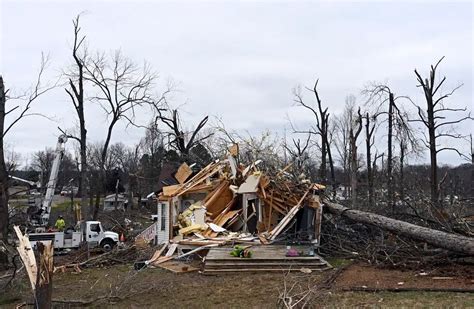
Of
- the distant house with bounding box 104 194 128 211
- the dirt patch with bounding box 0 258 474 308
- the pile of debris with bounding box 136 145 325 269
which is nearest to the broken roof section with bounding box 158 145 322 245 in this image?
the pile of debris with bounding box 136 145 325 269

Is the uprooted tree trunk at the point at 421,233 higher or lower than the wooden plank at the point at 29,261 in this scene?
higher

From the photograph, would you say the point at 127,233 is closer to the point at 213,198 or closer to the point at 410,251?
the point at 213,198

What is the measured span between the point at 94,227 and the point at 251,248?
1115 centimetres

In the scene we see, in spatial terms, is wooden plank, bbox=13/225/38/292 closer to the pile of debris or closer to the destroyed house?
the pile of debris

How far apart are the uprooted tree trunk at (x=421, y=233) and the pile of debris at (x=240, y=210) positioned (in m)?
1.59

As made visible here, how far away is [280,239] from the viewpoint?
50.9 feet

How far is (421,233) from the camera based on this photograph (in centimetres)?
1142

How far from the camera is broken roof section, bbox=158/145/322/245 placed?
631 inches

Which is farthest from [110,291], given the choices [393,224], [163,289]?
[393,224]

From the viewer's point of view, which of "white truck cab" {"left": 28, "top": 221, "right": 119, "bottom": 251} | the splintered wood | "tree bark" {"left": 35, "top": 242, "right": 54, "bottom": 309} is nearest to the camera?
"tree bark" {"left": 35, "top": 242, "right": 54, "bottom": 309}

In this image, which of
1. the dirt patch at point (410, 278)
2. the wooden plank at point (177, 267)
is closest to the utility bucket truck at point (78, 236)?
the wooden plank at point (177, 267)

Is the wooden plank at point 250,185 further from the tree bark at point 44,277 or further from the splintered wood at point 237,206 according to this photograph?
the tree bark at point 44,277

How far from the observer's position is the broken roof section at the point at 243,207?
52.6 ft

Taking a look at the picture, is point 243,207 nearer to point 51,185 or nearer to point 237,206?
point 237,206
